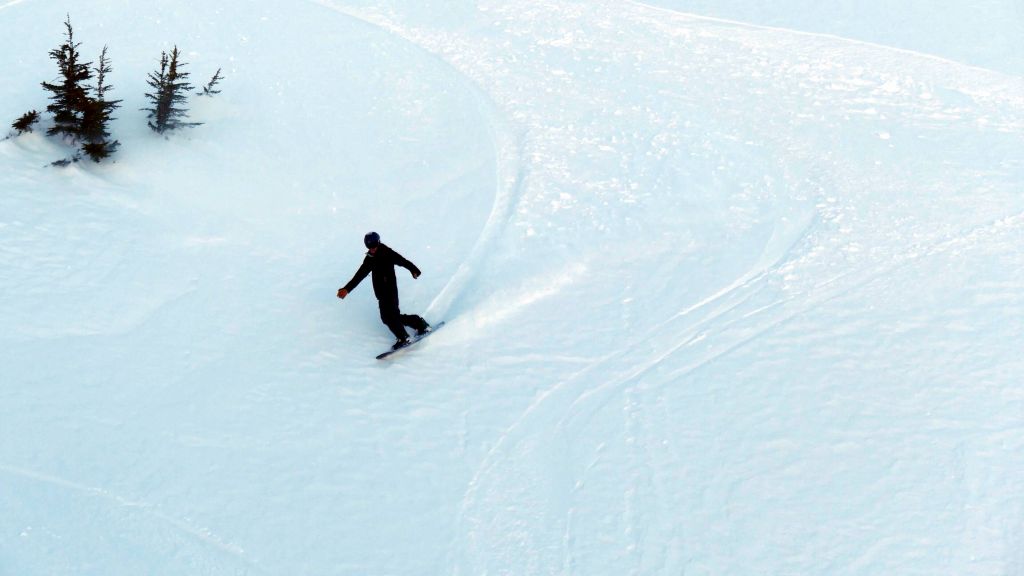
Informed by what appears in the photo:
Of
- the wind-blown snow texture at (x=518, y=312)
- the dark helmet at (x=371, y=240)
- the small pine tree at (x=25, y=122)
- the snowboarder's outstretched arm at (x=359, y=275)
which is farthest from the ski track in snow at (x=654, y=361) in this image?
the small pine tree at (x=25, y=122)

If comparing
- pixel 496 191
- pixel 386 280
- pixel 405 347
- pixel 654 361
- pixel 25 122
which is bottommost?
pixel 405 347

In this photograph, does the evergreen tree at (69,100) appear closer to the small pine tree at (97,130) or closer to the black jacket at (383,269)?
the small pine tree at (97,130)

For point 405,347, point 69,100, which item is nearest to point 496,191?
point 405,347

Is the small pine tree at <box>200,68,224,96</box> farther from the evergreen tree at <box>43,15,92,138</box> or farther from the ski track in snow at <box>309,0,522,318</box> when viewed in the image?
the ski track in snow at <box>309,0,522,318</box>

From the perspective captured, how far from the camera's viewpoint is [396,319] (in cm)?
981

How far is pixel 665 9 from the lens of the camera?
1792cm

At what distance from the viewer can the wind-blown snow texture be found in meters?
8.21

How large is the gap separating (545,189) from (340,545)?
633 cm

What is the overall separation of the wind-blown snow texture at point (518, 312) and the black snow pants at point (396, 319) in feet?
→ 1.19

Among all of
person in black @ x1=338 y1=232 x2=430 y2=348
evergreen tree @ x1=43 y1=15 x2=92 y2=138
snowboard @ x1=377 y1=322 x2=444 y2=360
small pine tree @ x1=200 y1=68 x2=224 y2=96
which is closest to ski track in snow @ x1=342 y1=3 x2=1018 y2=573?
snowboard @ x1=377 y1=322 x2=444 y2=360

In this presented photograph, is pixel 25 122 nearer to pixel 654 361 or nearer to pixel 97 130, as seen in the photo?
pixel 97 130

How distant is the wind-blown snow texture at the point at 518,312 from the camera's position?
323 inches

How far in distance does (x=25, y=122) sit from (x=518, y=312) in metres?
7.61

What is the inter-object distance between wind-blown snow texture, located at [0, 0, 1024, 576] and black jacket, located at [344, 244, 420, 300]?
2.79ft
